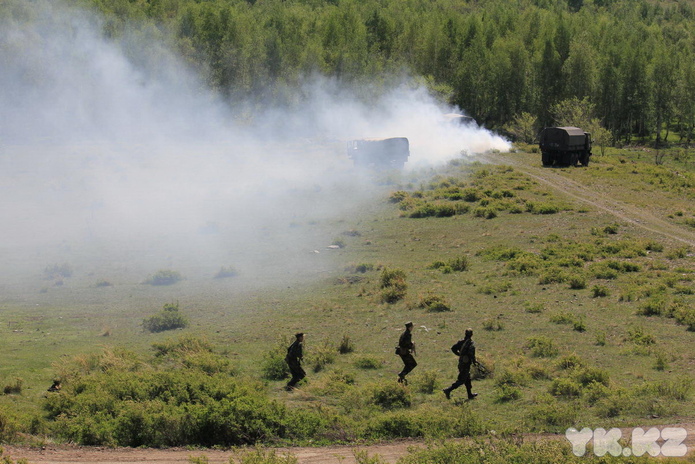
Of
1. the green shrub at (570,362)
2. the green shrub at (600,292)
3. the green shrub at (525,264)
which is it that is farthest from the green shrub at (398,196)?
the green shrub at (570,362)

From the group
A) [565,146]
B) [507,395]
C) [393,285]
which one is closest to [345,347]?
[507,395]

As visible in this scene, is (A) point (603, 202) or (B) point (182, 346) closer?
(B) point (182, 346)

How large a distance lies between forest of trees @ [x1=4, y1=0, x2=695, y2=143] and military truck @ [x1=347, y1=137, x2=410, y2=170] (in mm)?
27743

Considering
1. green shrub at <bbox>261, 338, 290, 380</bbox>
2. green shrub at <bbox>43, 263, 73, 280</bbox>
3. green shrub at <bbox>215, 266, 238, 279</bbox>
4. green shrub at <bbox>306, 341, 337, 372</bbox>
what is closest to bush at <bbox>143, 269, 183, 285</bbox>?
green shrub at <bbox>215, 266, 238, 279</bbox>

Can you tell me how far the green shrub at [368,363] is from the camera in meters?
20.6

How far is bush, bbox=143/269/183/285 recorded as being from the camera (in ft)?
107

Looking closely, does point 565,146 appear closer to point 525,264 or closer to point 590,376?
point 525,264

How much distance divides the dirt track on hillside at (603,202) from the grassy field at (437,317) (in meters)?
0.69

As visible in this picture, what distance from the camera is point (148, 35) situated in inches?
2977

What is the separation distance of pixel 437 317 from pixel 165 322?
8.90 metres

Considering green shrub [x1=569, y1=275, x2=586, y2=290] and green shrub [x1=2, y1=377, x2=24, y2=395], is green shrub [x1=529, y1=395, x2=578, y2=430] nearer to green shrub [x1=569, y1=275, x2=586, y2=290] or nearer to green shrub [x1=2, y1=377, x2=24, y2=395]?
green shrub [x1=2, y1=377, x2=24, y2=395]

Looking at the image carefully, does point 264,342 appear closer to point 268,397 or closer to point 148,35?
point 268,397

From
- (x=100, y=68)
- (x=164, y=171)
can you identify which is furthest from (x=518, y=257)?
(x=100, y=68)

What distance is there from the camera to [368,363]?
20688mm
